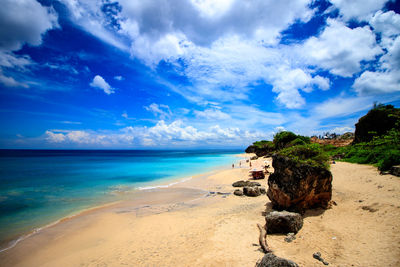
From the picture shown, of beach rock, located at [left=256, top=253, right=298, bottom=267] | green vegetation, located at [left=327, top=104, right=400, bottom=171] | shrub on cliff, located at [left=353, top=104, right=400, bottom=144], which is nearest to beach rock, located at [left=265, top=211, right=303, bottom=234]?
beach rock, located at [left=256, top=253, right=298, bottom=267]

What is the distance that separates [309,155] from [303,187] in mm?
2004

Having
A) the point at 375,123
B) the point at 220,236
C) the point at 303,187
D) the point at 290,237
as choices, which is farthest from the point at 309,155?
the point at 375,123

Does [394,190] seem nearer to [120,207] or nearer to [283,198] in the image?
[283,198]

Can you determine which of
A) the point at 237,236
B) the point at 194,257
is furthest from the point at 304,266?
the point at 194,257

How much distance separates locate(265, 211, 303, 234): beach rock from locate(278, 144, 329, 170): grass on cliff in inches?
121

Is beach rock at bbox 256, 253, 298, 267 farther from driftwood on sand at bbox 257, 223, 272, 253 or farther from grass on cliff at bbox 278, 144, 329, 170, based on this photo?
grass on cliff at bbox 278, 144, 329, 170

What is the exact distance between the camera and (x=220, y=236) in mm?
7879

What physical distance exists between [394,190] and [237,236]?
29.6ft

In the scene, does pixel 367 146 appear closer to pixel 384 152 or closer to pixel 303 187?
pixel 384 152

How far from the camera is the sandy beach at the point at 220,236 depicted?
19.0 ft

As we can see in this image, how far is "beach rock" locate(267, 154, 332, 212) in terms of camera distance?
8758 millimetres

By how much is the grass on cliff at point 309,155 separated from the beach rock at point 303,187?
254mm

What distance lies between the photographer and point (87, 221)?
1149 centimetres

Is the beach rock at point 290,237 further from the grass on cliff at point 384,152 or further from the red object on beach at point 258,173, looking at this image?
the red object on beach at point 258,173
